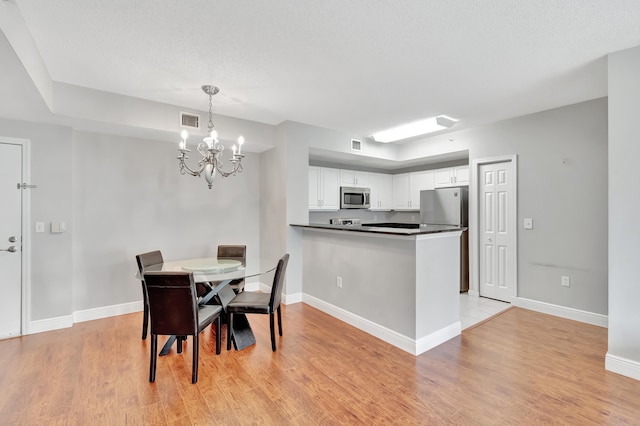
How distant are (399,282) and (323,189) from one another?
2651 mm

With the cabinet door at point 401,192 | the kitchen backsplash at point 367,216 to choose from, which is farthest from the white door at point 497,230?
the kitchen backsplash at point 367,216

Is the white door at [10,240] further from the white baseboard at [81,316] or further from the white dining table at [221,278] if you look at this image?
the white dining table at [221,278]

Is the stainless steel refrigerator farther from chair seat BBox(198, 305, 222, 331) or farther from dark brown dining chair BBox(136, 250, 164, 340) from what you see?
dark brown dining chair BBox(136, 250, 164, 340)

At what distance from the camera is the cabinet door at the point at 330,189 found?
17.0ft

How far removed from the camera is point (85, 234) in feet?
11.5

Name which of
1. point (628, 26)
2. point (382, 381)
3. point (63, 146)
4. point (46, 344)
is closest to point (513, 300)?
point (382, 381)

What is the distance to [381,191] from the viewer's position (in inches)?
239

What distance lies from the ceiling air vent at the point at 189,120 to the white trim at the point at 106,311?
7.47 ft

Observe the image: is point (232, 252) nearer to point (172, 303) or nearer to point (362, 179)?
point (172, 303)

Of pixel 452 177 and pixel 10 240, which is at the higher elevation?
pixel 452 177

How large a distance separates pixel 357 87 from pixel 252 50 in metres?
1.15

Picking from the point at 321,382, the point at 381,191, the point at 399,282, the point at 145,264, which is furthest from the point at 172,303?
the point at 381,191

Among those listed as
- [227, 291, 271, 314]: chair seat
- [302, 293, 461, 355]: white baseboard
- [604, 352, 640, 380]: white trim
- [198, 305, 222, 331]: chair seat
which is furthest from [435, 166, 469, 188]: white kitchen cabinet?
[198, 305, 222, 331]: chair seat

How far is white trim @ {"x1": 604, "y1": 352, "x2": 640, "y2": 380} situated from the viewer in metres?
2.26
